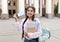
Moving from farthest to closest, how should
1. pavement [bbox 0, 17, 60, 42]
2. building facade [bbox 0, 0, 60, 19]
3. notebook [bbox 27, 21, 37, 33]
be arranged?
building facade [bbox 0, 0, 60, 19]
pavement [bbox 0, 17, 60, 42]
notebook [bbox 27, 21, 37, 33]

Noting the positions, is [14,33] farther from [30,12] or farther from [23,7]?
[23,7]

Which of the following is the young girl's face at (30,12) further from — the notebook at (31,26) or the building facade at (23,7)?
the building facade at (23,7)

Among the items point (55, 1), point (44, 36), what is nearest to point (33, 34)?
point (44, 36)

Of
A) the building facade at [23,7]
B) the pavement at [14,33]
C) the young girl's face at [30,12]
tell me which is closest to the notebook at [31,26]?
the young girl's face at [30,12]

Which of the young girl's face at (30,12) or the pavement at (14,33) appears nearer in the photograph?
the young girl's face at (30,12)

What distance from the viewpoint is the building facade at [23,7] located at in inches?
1292

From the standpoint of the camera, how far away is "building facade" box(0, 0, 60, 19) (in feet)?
108

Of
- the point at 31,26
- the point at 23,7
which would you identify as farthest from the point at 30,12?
the point at 23,7

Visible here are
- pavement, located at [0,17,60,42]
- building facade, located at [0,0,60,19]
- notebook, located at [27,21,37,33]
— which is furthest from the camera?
building facade, located at [0,0,60,19]

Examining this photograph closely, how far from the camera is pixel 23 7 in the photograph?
3397 cm

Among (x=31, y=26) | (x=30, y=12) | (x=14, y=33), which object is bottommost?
(x=14, y=33)

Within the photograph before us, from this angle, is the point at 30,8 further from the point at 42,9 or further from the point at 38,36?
the point at 42,9

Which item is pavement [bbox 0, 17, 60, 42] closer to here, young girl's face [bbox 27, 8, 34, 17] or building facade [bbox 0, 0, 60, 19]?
young girl's face [bbox 27, 8, 34, 17]

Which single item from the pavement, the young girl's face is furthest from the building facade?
the young girl's face
